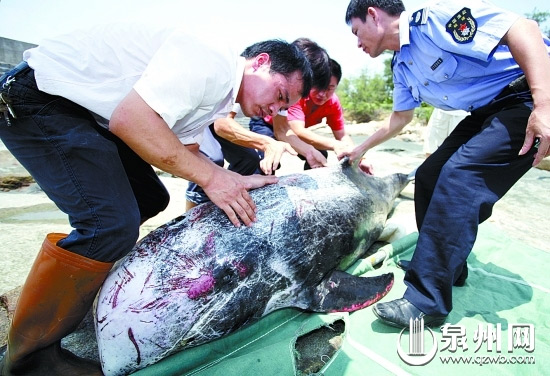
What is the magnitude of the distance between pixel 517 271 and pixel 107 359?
3260 millimetres

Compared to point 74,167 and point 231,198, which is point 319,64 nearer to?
point 231,198

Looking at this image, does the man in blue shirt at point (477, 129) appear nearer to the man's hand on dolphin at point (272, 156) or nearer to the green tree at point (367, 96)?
the man's hand on dolphin at point (272, 156)

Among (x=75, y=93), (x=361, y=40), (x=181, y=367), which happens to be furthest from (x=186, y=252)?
(x=361, y=40)

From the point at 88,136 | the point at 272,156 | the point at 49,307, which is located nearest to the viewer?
the point at 49,307

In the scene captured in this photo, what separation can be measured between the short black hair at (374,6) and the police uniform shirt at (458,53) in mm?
155

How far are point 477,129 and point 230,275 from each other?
7.16 ft

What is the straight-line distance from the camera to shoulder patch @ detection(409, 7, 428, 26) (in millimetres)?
2742

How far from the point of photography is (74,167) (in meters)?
1.93

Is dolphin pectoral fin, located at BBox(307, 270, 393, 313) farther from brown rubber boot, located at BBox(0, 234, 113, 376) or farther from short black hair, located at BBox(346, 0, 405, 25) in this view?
short black hair, located at BBox(346, 0, 405, 25)

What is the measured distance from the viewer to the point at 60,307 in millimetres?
1902

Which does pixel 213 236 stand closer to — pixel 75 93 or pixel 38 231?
pixel 75 93

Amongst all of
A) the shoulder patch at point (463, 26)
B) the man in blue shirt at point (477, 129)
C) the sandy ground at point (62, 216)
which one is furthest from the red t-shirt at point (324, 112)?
the shoulder patch at point (463, 26)

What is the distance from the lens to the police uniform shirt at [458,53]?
243 cm

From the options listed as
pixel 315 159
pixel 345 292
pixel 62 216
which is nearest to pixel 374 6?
pixel 315 159
